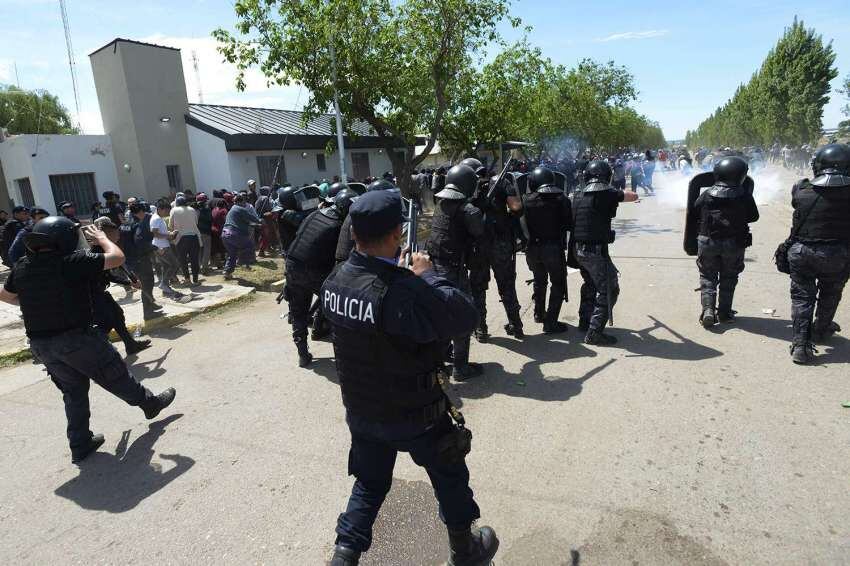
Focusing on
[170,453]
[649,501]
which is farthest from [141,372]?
[649,501]

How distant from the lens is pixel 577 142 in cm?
3281

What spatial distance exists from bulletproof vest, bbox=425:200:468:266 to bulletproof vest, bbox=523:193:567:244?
0.97 metres

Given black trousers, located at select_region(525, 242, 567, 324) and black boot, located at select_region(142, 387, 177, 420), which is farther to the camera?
black trousers, located at select_region(525, 242, 567, 324)

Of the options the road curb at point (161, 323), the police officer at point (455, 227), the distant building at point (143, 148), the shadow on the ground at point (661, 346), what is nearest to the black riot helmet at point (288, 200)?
the road curb at point (161, 323)

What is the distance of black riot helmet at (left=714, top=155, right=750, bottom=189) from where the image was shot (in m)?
5.13

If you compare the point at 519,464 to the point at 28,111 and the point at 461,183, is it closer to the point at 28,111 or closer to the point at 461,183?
the point at 461,183

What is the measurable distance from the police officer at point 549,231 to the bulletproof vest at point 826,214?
202cm

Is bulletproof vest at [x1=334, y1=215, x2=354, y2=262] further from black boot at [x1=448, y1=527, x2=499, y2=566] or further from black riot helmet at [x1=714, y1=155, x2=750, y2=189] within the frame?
black riot helmet at [x1=714, y1=155, x2=750, y2=189]

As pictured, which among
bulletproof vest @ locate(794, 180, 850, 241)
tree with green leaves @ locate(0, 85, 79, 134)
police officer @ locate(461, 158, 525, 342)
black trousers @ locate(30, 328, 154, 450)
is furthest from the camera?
tree with green leaves @ locate(0, 85, 79, 134)

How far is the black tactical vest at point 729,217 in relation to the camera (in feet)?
17.0

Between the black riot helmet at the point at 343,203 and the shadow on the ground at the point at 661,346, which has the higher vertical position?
the black riot helmet at the point at 343,203

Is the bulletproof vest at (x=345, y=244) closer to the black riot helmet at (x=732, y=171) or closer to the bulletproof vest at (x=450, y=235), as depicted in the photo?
the bulletproof vest at (x=450, y=235)

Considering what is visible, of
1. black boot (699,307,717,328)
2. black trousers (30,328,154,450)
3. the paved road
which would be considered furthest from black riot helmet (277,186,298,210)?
black boot (699,307,717,328)

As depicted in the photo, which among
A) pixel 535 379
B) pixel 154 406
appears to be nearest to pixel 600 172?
pixel 535 379
